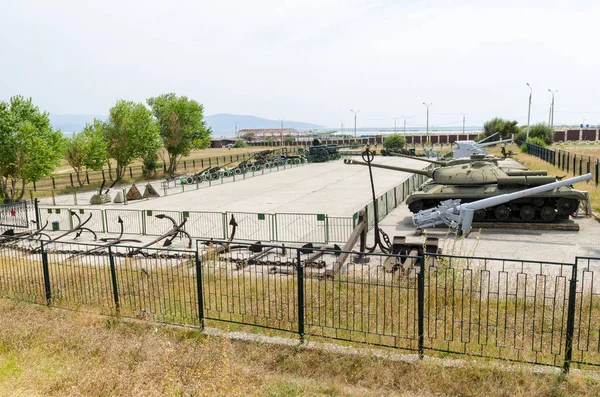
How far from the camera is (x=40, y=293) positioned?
1035cm

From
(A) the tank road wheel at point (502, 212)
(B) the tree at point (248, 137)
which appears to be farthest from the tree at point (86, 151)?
(B) the tree at point (248, 137)

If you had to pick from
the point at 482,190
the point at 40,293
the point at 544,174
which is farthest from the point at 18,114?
the point at 544,174

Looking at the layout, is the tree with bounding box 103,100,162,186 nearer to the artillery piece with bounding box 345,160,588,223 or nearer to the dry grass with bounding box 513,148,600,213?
the artillery piece with bounding box 345,160,588,223

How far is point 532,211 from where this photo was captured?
18188 millimetres

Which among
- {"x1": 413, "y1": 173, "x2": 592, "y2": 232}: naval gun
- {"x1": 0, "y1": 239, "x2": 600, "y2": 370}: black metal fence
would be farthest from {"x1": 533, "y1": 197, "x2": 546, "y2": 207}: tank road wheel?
{"x1": 0, "y1": 239, "x2": 600, "y2": 370}: black metal fence

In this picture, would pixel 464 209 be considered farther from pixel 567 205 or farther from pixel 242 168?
pixel 242 168

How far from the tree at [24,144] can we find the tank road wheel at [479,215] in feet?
77.2

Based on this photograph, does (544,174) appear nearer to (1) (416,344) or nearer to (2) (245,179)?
(1) (416,344)

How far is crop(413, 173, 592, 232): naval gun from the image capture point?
16.8m

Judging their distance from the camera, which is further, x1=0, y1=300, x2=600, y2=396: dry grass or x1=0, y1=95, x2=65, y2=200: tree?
x1=0, y1=95, x2=65, y2=200: tree

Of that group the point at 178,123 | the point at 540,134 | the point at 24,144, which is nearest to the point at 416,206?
the point at 24,144

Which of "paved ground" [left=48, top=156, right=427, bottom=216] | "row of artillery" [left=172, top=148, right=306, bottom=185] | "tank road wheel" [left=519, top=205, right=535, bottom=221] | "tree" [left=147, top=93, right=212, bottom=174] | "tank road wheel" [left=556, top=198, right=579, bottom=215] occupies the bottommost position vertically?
"paved ground" [left=48, top=156, right=427, bottom=216]

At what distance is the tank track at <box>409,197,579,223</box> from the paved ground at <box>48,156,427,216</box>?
601 cm

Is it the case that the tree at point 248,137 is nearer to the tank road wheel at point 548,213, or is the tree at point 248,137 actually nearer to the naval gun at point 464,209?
the naval gun at point 464,209
